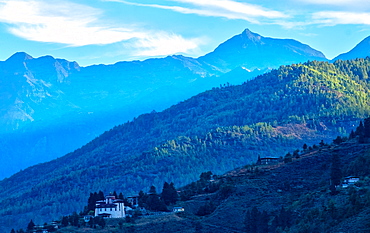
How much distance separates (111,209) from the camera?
475ft

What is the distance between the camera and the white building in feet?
472

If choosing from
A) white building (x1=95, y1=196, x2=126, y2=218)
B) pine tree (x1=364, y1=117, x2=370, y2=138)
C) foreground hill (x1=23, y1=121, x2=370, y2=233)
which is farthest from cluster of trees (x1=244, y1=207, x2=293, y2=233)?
pine tree (x1=364, y1=117, x2=370, y2=138)

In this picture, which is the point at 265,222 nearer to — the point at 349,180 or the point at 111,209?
the point at 349,180

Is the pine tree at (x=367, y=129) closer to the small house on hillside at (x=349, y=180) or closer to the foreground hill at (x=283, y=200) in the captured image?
the foreground hill at (x=283, y=200)

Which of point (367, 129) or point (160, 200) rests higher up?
point (367, 129)

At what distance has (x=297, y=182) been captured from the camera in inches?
5792

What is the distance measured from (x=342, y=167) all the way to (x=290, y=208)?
2150cm

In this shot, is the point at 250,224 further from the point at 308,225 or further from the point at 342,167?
the point at 342,167

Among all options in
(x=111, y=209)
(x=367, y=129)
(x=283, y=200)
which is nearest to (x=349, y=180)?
(x=283, y=200)

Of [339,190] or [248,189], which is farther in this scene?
[248,189]

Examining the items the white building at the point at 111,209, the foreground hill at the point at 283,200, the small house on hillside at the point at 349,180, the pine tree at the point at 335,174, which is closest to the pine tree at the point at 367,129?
the foreground hill at the point at 283,200

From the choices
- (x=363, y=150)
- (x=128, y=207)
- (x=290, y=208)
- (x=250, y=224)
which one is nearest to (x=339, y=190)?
(x=290, y=208)

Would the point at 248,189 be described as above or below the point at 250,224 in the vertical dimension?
above

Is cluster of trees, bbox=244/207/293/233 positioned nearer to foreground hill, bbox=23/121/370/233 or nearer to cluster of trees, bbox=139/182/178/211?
foreground hill, bbox=23/121/370/233
